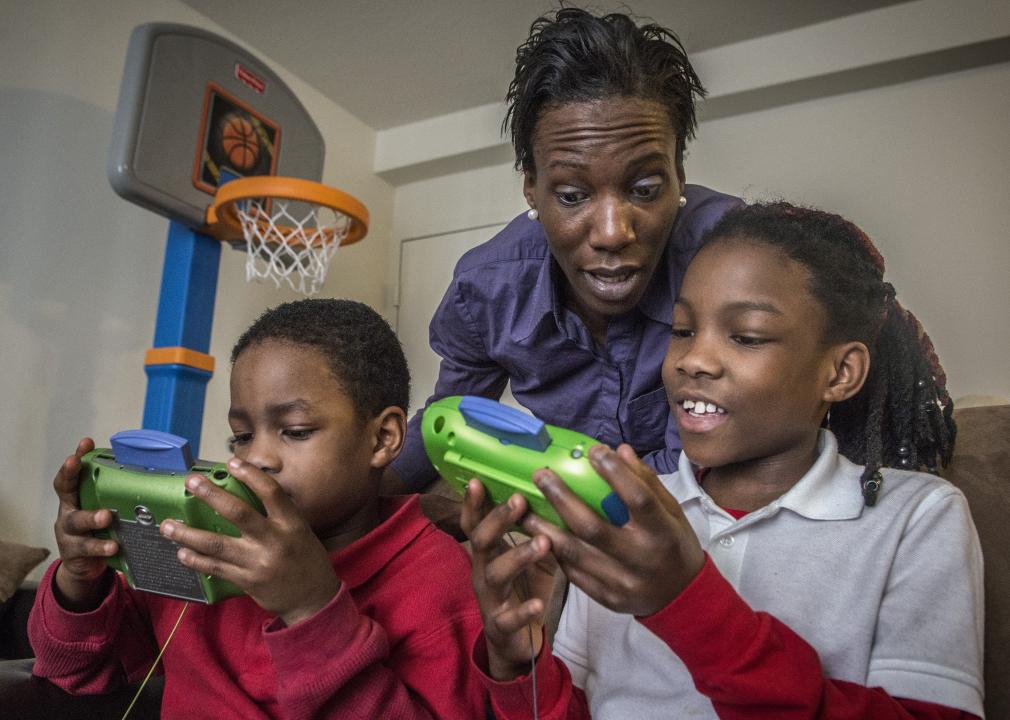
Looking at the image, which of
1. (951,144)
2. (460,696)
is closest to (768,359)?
(460,696)

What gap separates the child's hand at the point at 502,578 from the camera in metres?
0.70

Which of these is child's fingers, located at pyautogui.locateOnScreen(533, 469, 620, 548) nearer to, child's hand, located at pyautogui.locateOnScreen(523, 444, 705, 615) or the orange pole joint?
child's hand, located at pyautogui.locateOnScreen(523, 444, 705, 615)

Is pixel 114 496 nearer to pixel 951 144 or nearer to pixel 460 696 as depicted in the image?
pixel 460 696

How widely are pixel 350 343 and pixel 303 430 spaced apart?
0.52ft

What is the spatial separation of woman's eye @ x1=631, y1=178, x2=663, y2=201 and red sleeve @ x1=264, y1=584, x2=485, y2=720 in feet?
2.27

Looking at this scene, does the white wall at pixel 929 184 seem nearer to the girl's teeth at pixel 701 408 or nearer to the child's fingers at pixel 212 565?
the girl's teeth at pixel 701 408

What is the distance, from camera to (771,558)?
2.92 feet

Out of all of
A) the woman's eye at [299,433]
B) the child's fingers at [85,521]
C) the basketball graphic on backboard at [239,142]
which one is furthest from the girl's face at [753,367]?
the basketball graphic on backboard at [239,142]

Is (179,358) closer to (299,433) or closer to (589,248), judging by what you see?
(299,433)

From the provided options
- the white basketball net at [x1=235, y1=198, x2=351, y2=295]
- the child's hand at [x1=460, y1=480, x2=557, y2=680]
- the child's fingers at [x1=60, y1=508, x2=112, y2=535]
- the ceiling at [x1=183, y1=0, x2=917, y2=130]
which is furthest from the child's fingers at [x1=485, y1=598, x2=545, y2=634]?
the ceiling at [x1=183, y1=0, x2=917, y2=130]

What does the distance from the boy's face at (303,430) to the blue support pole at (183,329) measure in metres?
0.93

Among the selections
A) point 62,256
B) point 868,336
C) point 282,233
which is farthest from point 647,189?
point 62,256

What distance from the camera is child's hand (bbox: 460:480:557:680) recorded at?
70cm

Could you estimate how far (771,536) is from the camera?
902mm
